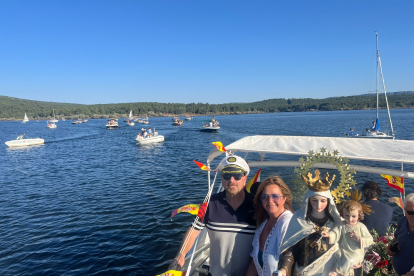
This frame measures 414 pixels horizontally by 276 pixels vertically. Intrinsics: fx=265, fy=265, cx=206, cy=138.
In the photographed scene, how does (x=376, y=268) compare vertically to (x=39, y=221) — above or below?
above

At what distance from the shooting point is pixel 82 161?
88.9 feet

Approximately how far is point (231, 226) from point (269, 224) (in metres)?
0.44

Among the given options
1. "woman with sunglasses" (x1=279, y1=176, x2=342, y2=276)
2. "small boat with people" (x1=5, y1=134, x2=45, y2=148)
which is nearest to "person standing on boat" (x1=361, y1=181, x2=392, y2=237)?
"woman with sunglasses" (x1=279, y1=176, x2=342, y2=276)

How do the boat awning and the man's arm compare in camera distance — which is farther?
the boat awning

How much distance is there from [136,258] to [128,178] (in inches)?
437

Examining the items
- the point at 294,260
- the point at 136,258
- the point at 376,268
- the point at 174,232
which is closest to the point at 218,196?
the point at 294,260

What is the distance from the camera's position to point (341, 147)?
625 centimetres

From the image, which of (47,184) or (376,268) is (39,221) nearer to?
(47,184)

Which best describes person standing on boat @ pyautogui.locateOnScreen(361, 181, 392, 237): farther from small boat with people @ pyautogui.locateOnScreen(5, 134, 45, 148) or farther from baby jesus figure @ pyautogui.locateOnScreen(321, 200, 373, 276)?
small boat with people @ pyautogui.locateOnScreen(5, 134, 45, 148)

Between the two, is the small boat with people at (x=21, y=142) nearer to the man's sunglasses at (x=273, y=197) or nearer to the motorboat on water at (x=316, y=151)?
the motorboat on water at (x=316, y=151)

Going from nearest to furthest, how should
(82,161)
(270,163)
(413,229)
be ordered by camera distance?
(413,229) < (270,163) < (82,161)

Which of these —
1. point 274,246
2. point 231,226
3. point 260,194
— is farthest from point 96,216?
point 274,246

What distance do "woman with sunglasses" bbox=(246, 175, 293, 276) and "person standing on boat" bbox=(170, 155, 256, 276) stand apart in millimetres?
120

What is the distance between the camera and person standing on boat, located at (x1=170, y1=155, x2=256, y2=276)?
10.1ft
